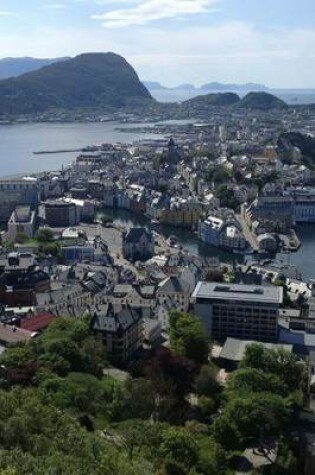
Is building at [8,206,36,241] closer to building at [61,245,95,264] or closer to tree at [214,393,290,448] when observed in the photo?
building at [61,245,95,264]

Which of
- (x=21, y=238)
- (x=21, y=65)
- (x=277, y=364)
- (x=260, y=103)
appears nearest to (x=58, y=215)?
(x=21, y=238)

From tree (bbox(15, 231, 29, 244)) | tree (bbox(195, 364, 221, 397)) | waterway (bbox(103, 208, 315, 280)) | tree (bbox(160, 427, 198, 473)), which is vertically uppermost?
tree (bbox(160, 427, 198, 473))

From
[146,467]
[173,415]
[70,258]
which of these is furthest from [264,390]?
[70,258]

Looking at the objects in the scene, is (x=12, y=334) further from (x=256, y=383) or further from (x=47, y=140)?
(x=47, y=140)

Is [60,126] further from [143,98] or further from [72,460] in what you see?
[72,460]

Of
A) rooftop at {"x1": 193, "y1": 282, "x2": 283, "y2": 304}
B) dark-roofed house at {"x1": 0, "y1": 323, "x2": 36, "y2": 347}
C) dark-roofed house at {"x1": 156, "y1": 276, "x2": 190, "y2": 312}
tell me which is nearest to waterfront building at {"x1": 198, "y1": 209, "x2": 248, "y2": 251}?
dark-roofed house at {"x1": 156, "y1": 276, "x2": 190, "y2": 312}

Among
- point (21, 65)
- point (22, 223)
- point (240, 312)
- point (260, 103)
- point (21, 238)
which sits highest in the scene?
point (21, 65)
